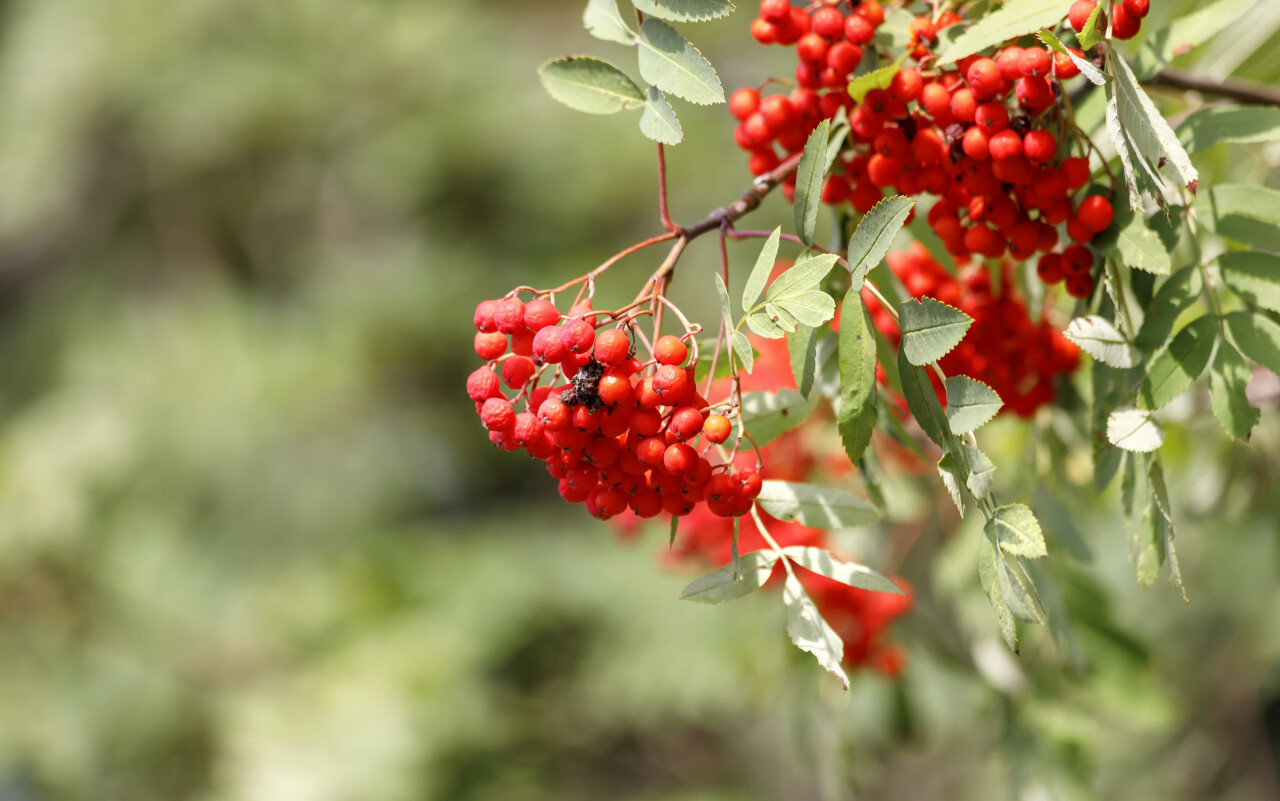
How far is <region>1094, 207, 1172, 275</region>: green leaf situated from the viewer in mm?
687

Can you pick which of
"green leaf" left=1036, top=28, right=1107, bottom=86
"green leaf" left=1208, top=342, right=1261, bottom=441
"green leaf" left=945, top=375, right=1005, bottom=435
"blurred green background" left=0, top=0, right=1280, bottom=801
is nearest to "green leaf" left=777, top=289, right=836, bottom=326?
"green leaf" left=945, top=375, right=1005, bottom=435

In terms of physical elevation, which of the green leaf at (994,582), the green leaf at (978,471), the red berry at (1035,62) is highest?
the red berry at (1035,62)

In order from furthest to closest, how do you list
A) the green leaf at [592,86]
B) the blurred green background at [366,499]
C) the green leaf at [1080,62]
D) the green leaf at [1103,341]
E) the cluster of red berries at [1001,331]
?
the blurred green background at [366,499]
the cluster of red berries at [1001,331]
the green leaf at [592,86]
the green leaf at [1103,341]
the green leaf at [1080,62]

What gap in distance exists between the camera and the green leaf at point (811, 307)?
63cm

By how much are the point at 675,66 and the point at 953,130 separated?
0.22 m

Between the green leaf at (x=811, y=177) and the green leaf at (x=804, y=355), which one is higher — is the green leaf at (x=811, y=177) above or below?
above

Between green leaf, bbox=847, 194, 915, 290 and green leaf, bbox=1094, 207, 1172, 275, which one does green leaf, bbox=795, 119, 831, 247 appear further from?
green leaf, bbox=1094, 207, 1172, 275

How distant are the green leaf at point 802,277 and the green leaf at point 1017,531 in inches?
7.8

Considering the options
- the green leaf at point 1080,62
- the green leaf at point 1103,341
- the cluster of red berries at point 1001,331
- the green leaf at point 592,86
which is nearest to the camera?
the green leaf at point 1080,62

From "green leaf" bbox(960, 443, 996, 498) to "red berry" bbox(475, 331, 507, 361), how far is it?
0.34 metres

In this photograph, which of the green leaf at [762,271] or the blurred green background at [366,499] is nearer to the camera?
the green leaf at [762,271]

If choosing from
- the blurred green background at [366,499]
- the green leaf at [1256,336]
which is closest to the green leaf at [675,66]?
the green leaf at [1256,336]

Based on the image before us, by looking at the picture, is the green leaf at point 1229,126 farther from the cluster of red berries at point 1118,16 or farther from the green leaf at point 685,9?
the green leaf at point 685,9

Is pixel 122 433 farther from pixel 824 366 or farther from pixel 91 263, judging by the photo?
pixel 824 366
